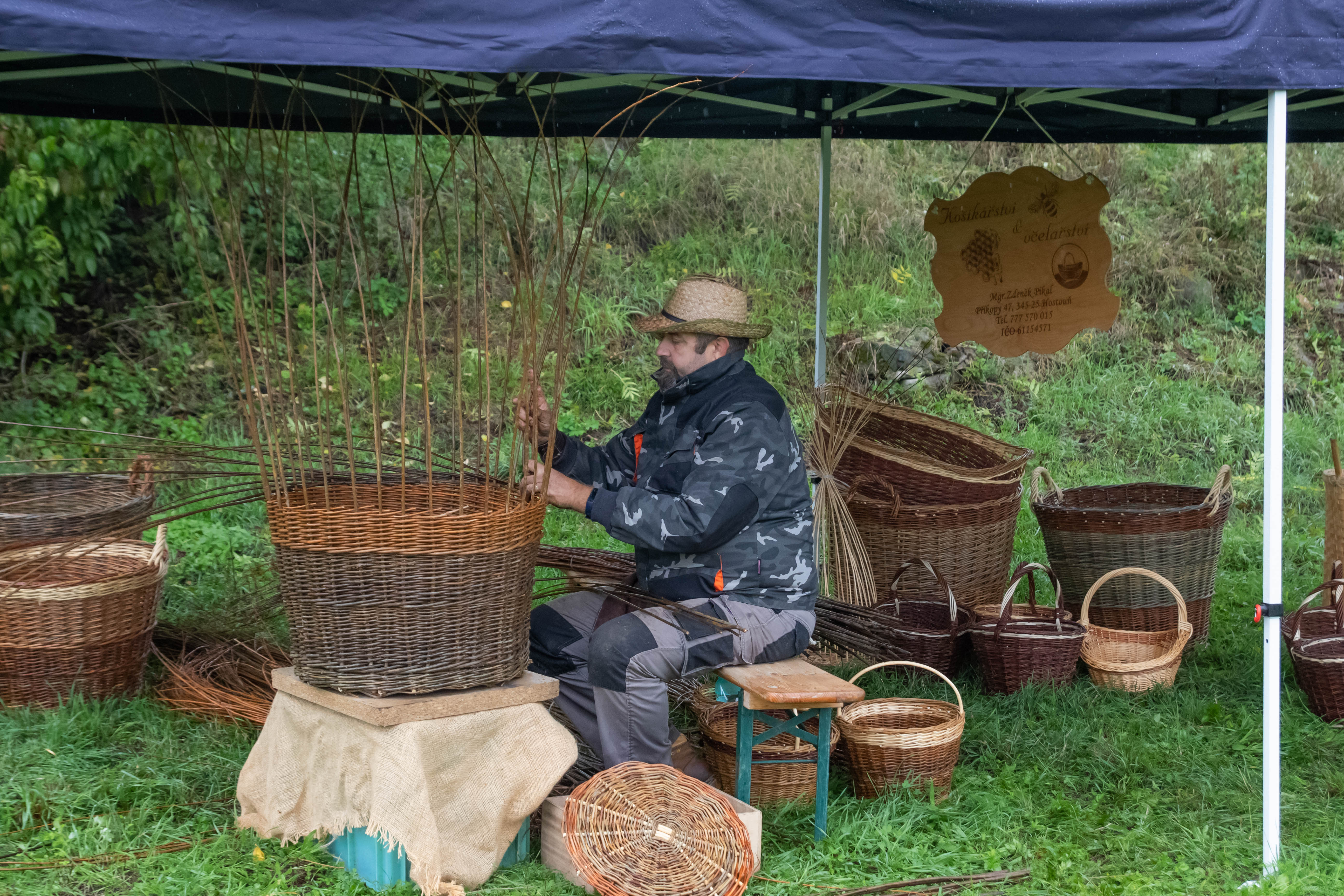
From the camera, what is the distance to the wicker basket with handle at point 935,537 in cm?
467

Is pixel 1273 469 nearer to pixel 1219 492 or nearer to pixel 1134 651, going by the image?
pixel 1134 651

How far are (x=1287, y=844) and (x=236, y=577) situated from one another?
14.3 ft

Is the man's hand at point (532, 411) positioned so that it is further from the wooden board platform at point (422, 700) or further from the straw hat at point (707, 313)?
the wooden board platform at point (422, 700)

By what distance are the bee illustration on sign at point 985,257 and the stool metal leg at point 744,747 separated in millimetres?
2694

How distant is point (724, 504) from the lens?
3.10 m

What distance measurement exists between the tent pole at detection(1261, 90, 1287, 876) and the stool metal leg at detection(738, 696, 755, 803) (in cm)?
123

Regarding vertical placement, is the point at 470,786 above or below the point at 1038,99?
below

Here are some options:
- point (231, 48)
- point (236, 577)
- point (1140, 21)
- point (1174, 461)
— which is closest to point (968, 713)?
point (1140, 21)

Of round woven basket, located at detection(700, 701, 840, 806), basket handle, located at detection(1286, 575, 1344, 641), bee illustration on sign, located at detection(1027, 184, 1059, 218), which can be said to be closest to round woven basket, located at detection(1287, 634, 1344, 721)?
basket handle, located at detection(1286, 575, 1344, 641)

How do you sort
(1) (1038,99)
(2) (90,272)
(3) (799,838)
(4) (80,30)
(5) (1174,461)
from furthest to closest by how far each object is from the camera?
(5) (1174,461) < (2) (90,272) < (1) (1038,99) < (3) (799,838) < (4) (80,30)

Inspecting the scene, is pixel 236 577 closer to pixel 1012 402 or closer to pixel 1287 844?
pixel 1287 844

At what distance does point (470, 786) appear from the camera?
279 centimetres

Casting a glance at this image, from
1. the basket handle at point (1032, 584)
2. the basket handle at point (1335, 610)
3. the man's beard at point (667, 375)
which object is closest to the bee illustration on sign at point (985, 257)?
the basket handle at point (1032, 584)

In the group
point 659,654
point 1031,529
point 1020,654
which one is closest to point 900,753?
point 659,654
